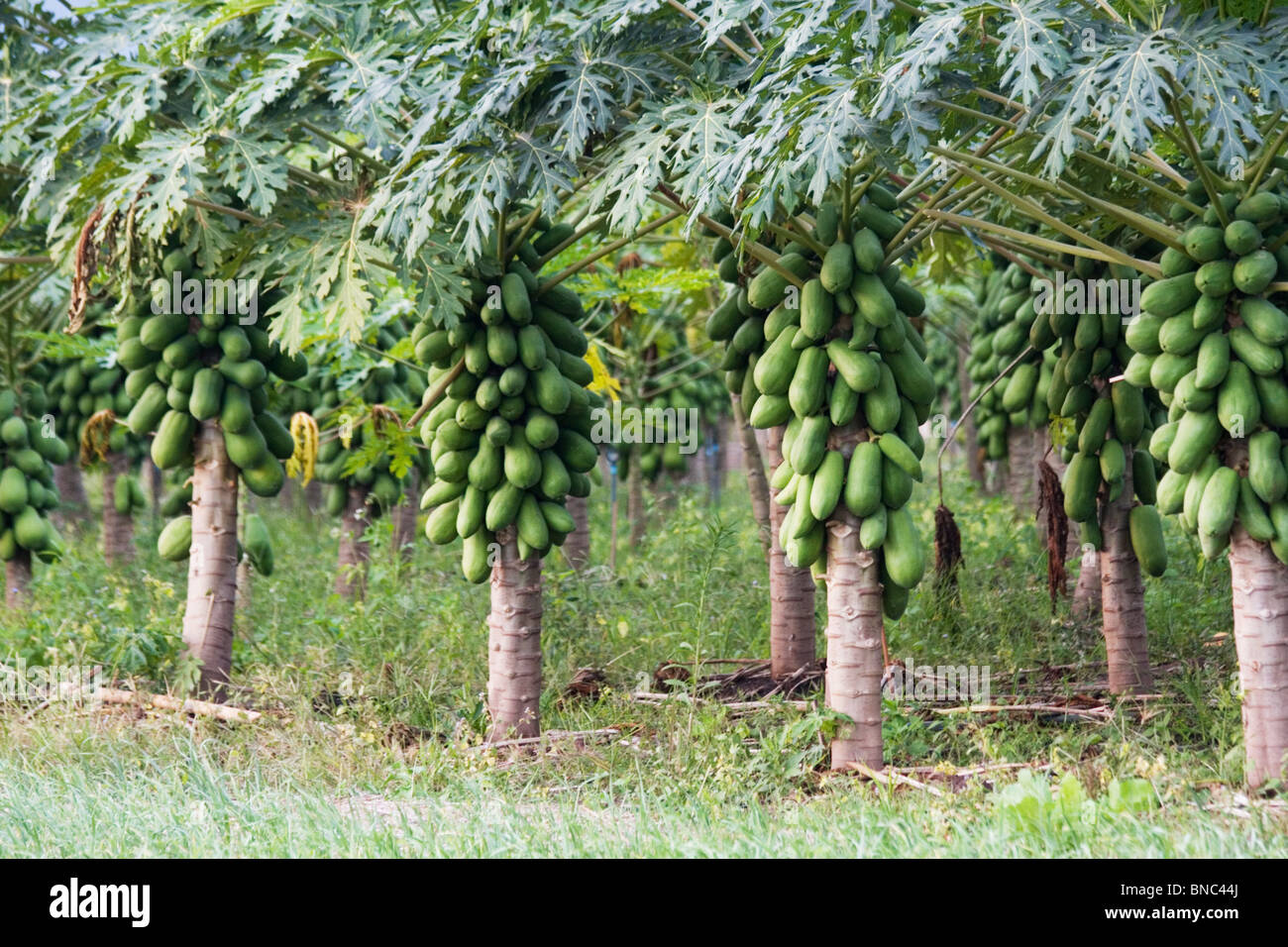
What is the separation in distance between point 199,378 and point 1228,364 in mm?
3842

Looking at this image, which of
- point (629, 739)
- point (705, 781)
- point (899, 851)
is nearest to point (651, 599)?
point (629, 739)

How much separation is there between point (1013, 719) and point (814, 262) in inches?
73.6

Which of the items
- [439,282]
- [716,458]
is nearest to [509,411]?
[439,282]

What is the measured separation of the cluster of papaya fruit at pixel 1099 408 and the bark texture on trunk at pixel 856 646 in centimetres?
96

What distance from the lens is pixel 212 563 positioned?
558 cm

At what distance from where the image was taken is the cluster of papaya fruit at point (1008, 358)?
554 centimetres

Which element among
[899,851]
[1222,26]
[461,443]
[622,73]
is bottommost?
[899,851]

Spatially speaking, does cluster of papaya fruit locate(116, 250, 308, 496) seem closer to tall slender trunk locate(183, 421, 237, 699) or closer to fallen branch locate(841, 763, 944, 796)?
tall slender trunk locate(183, 421, 237, 699)

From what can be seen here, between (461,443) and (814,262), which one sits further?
(461,443)

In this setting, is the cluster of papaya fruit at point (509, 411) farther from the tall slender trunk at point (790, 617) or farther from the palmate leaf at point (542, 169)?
the tall slender trunk at point (790, 617)

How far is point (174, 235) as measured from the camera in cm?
536

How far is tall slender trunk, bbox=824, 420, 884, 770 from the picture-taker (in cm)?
439

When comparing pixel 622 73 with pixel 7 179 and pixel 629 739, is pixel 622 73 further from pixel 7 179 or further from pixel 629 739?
pixel 7 179

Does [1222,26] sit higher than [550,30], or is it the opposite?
[550,30]
